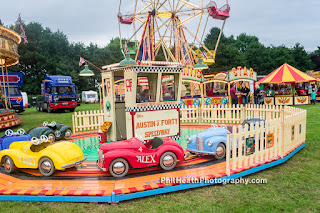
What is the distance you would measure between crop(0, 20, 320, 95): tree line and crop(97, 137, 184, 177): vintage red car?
4449 cm

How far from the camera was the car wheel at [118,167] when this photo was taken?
4.66 m

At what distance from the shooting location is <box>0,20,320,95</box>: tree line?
45344 mm

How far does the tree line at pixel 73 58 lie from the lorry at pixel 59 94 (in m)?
23.7

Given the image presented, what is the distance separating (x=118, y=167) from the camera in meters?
4.68

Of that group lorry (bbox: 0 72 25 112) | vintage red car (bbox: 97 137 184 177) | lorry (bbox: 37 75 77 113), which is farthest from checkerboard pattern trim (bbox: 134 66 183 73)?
lorry (bbox: 0 72 25 112)

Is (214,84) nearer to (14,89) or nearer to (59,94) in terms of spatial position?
(59,94)

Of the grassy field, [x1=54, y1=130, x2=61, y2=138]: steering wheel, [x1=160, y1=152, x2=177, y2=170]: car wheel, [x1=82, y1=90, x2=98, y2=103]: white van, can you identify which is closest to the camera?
the grassy field

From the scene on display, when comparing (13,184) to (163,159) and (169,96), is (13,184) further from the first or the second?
(169,96)

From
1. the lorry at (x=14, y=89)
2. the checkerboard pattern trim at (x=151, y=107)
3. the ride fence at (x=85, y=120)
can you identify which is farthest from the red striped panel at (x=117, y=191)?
the lorry at (x=14, y=89)

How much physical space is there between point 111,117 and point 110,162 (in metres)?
3.53

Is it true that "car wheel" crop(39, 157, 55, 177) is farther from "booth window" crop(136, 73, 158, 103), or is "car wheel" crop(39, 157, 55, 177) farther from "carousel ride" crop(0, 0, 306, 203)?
"booth window" crop(136, 73, 158, 103)

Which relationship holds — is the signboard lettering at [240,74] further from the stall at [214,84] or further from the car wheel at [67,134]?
the car wheel at [67,134]

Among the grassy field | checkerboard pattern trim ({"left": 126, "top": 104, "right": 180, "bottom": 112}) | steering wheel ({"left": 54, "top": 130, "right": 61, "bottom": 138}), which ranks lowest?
the grassy field

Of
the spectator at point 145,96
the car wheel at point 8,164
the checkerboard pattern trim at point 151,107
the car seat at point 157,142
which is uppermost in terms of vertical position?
the spectator at point 145,96
